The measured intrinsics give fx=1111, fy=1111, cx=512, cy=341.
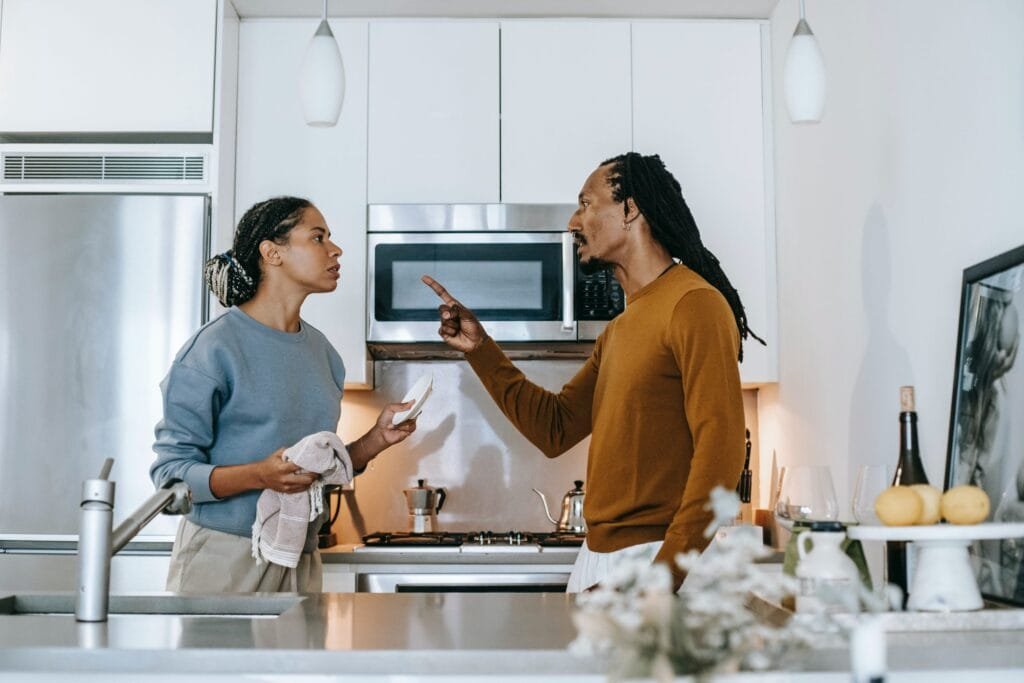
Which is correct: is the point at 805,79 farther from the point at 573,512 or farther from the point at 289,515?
the point at 573,512

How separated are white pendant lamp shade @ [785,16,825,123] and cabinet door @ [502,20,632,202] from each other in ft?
4.25

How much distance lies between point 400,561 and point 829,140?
5.24 feet

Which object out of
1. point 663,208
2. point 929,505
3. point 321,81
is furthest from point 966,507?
point 321,81

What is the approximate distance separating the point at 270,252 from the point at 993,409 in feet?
5.10

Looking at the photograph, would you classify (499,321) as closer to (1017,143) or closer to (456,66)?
(456,66)


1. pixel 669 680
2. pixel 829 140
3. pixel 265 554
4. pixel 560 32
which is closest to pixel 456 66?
pixel 560 32

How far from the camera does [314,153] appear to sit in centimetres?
340

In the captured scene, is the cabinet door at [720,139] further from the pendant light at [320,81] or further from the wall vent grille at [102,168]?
the pendant light at [320,81]

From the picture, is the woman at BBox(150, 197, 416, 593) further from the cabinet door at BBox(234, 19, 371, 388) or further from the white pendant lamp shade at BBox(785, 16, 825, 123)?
the white pendant lamp shade at BBox(785, 16, 825, 123)

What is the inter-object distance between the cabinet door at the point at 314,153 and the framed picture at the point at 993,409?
1.83 meters

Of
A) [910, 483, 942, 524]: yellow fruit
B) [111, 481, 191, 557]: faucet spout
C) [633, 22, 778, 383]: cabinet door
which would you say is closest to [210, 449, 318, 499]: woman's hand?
[111, 481, 191, 557]: faucet spout

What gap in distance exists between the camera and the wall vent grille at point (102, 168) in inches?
127

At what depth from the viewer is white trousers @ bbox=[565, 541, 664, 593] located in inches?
85.1

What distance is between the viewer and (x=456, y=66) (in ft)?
11.3
